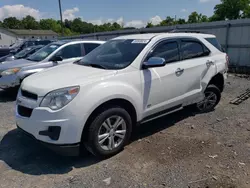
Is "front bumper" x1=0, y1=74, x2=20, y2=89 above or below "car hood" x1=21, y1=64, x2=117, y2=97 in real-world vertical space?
below

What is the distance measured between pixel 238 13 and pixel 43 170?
2395 inches

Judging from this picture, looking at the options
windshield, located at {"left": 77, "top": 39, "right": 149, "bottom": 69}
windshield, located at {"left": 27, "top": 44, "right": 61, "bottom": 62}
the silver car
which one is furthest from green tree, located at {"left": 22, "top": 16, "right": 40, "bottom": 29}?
windshield, located at {"left": 77, "top": 39, "right": 149, "bottom": 69}

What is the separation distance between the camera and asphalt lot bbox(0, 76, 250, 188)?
9.21 feet

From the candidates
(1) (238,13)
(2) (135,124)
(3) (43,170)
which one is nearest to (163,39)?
(2) (135,124)

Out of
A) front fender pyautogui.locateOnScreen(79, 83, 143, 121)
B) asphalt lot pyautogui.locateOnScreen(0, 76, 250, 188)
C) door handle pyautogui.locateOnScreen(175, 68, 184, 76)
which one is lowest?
asphalt lot pyautogui.locateOnScreen(0, 76, 250, 188)

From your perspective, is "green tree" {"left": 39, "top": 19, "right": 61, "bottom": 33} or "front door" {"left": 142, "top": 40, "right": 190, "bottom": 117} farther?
"green tree" {"left": 39, "top": 19, "right": 61, "bottom": 33}

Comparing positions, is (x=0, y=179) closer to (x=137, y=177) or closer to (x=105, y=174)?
(x=105, y=174)

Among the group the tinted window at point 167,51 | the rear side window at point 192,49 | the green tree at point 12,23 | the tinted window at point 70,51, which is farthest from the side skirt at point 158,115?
the green tree at point 12,23

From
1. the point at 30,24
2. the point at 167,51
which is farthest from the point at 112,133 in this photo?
the point at 30,24

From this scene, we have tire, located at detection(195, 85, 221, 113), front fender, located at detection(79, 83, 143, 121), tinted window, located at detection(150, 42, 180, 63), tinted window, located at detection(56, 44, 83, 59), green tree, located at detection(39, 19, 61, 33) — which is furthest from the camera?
green tree, located at detection(39, 19, 61, 33)

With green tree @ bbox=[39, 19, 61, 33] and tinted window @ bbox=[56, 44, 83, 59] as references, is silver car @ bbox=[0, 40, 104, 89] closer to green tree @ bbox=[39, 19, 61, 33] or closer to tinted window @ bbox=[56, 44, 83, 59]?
tinted window @ bbox=[56, 44, 83, 59]

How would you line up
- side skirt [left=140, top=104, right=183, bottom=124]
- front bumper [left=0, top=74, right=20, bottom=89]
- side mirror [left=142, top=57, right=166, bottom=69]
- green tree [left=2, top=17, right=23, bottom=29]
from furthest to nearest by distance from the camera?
1. green tree [left=2, top=17, right=23, bottom=29]
2. front bumper [left=0, top=74, right=20, bottom=89]
3. side skirt [left=140, top=104, right=183, bottom=124]
4. side mirror [left=142, top=57, right=166, bottom=69]

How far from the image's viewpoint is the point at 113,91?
10.4ft

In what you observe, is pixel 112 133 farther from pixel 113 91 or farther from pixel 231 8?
pixel 231 8
